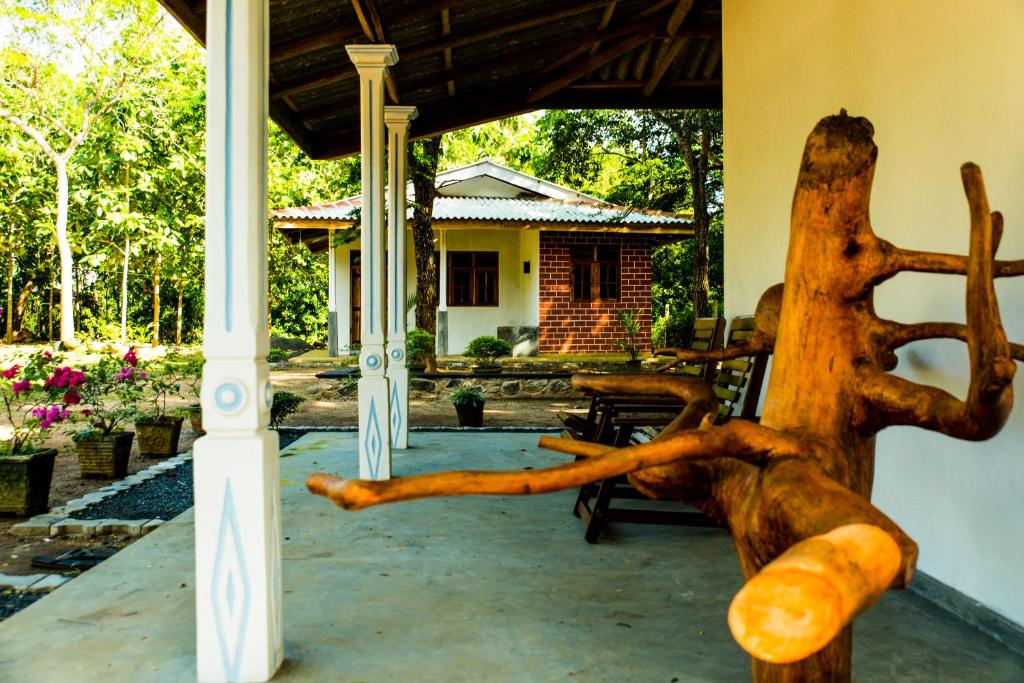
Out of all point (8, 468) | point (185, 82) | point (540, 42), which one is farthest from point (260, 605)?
point (185, 82)

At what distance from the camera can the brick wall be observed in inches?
582

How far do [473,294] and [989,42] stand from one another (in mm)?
13081

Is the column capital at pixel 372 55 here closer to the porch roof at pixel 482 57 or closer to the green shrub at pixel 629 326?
the porch roof at pixel 482 57

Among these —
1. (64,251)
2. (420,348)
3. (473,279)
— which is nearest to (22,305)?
(64,251)

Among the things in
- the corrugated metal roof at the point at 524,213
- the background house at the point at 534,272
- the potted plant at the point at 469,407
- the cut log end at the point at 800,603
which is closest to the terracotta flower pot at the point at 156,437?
the potted plant at the point at 469,407

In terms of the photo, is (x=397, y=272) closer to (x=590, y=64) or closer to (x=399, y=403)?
(x=399, y=403)

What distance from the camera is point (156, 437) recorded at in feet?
21.4

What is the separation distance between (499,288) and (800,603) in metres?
14.7

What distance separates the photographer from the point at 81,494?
525cm

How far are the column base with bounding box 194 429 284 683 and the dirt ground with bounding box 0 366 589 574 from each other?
199 centimetres

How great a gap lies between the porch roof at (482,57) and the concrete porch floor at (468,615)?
2871 mm

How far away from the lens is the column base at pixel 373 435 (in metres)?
4.97

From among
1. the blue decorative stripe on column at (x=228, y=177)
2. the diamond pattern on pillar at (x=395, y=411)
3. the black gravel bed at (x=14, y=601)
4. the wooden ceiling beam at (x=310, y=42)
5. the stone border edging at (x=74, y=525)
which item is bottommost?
the black gravel bed at (x=14, y=601)

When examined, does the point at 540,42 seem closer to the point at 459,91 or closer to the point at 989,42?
the point at 459,91
